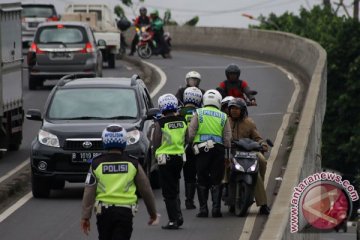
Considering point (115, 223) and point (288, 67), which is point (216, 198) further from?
point (288, 67)

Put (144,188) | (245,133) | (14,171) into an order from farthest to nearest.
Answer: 1. (14,171)
2. (245,133)
3. (144,188)

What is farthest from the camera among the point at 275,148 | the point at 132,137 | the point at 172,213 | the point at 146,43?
the point at 146,43

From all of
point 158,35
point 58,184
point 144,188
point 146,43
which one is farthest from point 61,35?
point 144,188

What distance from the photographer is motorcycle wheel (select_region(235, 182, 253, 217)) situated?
1744 centimetres

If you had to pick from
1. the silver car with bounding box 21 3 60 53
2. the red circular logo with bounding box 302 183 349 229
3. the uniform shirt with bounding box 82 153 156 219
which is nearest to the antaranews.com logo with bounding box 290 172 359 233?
the red circular logo with bounding box 302 183 349 229

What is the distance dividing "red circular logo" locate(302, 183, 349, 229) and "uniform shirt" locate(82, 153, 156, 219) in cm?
183

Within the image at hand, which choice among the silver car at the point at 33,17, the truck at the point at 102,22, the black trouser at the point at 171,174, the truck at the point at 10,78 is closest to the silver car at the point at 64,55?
the truck at the point at 102,22

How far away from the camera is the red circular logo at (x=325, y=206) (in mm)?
13414

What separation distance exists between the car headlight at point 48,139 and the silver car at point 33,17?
104 ft

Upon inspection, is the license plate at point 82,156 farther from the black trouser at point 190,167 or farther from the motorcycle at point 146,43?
the motorcycle at point 146,43

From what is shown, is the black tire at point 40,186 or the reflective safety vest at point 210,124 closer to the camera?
the reflective safety vest at point 210,124

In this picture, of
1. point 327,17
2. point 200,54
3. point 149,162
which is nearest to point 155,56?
point 200,54

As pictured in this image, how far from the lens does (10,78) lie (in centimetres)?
2492

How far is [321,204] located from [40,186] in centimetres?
705
